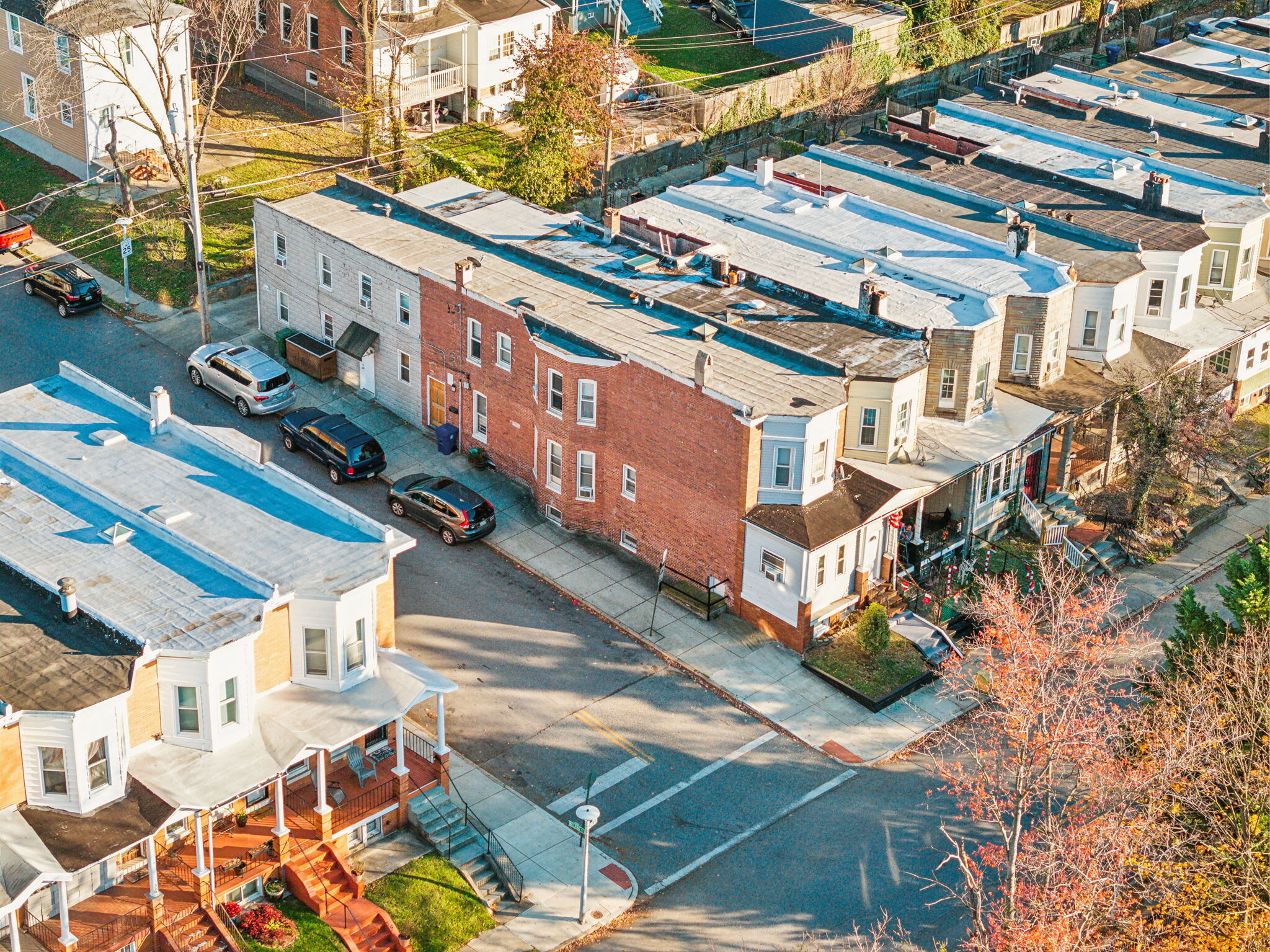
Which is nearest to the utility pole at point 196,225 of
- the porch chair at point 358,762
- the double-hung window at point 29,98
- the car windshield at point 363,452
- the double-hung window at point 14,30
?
the car windshield at point 363,452

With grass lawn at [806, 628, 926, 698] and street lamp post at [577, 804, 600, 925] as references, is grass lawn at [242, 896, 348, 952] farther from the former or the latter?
grass lawn at [806, 628, 926, 698]

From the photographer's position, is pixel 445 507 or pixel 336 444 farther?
pixel 336 444

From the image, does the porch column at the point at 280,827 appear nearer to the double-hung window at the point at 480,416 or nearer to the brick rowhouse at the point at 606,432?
the brick rowhouse at the point at 606,432

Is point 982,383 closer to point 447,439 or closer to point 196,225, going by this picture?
point 447,439

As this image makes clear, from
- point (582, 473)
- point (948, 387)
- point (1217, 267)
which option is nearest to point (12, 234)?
point (582, 473)

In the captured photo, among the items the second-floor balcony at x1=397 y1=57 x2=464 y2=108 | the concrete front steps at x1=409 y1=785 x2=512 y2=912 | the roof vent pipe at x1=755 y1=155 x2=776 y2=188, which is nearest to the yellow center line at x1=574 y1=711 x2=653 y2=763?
the concrete front steps at x1=409 y1=785 x2=512 y2=912
